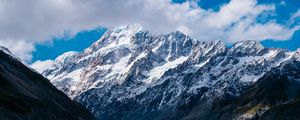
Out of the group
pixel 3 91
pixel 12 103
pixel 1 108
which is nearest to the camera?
pixel 1 108

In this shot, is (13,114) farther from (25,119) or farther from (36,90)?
(36,90)

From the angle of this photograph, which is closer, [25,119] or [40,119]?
[25,119]

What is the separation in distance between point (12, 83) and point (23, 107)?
36.1m

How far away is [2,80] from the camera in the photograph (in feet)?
487

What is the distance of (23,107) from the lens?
131500mm

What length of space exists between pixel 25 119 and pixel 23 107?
7.40 m

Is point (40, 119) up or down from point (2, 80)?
down

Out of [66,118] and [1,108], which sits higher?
[66,118]

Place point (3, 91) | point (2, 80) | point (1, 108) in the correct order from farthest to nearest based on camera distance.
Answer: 1. point (2, 80)
2. point (3, 91)
3. point (1, 108)

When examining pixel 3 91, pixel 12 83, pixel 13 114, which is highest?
pixel 12 83

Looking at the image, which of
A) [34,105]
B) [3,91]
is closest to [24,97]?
[34,105]

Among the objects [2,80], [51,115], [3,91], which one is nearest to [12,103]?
[3,91]

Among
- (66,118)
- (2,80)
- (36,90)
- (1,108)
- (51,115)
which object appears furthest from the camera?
(36,90)

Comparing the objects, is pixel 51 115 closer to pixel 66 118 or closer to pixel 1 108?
pixel 66 118
